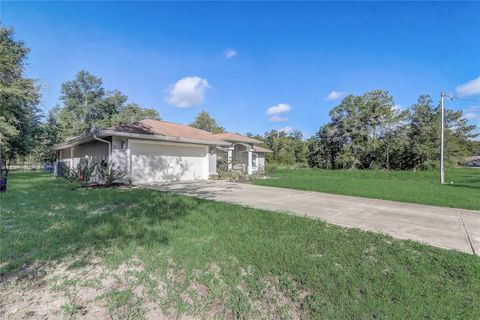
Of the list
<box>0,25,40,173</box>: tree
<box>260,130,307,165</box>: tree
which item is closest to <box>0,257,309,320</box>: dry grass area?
<box>0,25,40,173</box>: tree

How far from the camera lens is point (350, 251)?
3514 mm

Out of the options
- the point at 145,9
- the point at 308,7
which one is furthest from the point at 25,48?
the point at 308,7

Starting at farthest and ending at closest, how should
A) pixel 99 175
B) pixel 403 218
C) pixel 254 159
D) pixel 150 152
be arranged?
pixel 254 159
pixel 150 152
pixel 99 175
pixel 403 218

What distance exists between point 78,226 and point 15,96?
53.6 feet

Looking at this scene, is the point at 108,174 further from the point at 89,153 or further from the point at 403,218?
the point at 403,218

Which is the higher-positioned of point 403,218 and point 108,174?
point 108,174

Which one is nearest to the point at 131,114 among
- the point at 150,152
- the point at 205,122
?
the point at 205,122

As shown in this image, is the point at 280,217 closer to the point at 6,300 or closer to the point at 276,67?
the point at 6,300

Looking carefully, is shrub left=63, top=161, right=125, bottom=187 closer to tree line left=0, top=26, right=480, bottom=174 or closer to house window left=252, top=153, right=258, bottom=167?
house window left=252, top=153, right=258, bottom=167

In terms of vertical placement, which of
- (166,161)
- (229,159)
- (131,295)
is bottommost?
(131,295)

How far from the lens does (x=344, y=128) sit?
34688 mm

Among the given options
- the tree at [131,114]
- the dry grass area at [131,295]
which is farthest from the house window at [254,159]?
the dry grass area at [131,295]

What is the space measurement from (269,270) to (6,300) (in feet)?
8.70

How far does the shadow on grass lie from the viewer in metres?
3.50
